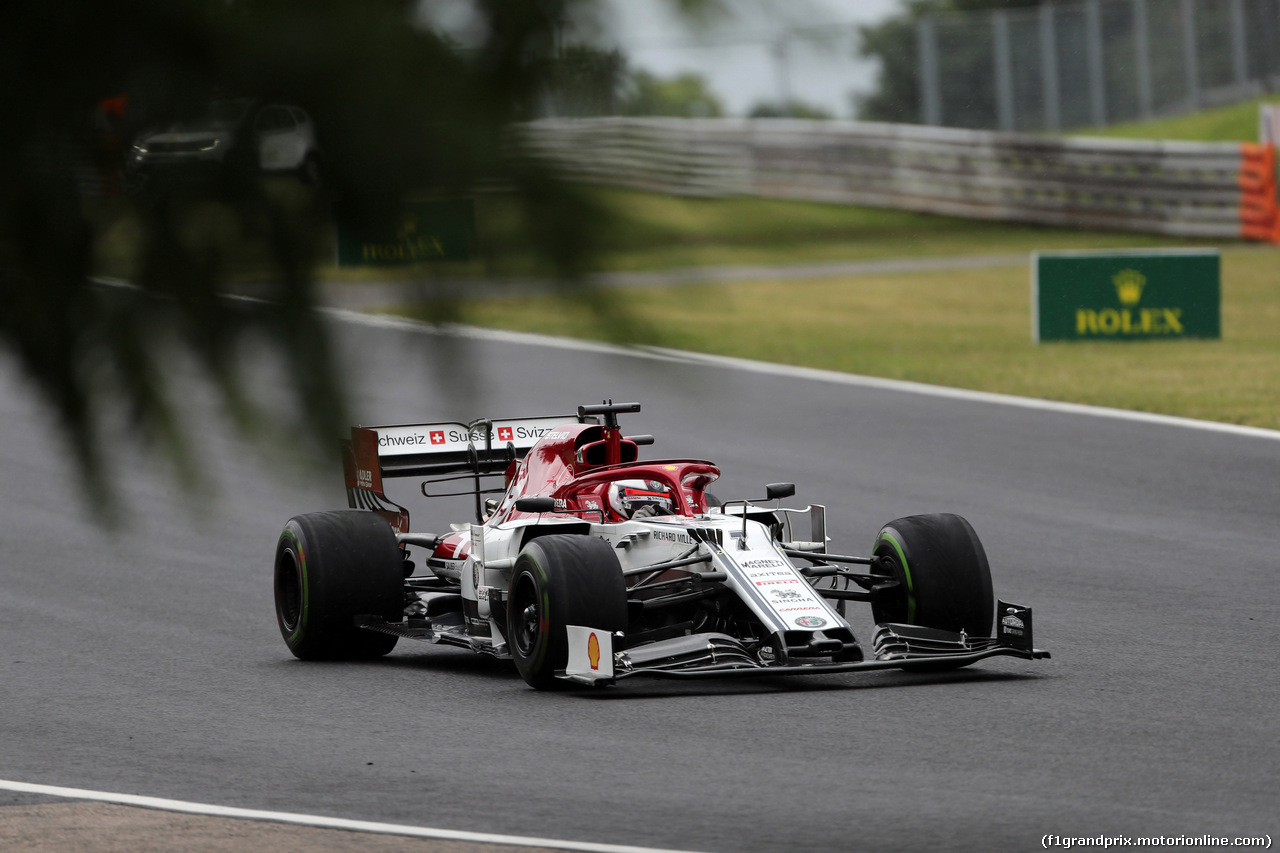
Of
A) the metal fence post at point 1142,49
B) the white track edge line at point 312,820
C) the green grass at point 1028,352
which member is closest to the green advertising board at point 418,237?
the metal fence post at point 1142,49

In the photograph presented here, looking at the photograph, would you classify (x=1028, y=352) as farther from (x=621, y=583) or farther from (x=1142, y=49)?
(x=1142, y=49)

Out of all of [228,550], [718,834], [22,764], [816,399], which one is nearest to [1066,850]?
[718,834]

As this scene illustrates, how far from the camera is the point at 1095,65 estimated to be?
1.63 meters

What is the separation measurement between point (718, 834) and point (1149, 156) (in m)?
4.65

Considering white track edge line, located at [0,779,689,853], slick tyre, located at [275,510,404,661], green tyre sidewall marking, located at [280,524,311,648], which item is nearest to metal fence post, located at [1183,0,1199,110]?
white track edge line, located at [0,779,689,853]

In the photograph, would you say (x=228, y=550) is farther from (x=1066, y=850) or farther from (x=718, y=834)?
(x=1066, y=850)

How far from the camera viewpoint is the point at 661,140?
173 centimetres

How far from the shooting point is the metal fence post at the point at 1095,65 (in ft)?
5.35

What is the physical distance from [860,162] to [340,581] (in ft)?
27.5

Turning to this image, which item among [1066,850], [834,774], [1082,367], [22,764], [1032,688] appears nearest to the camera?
[1066,850]

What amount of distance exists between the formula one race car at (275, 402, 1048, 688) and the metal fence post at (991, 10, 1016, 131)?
254 inches

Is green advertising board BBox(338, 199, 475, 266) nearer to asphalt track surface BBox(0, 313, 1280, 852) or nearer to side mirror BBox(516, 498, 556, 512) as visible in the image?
asphalt track surface BBox(0, 313, 1280, 852)

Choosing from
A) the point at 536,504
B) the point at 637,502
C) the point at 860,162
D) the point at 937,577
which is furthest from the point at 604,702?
the point at 860,162

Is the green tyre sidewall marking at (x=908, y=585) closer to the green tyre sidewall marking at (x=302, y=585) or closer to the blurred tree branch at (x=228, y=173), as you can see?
the green tyre sidewall marking at (x=302, y=585)
